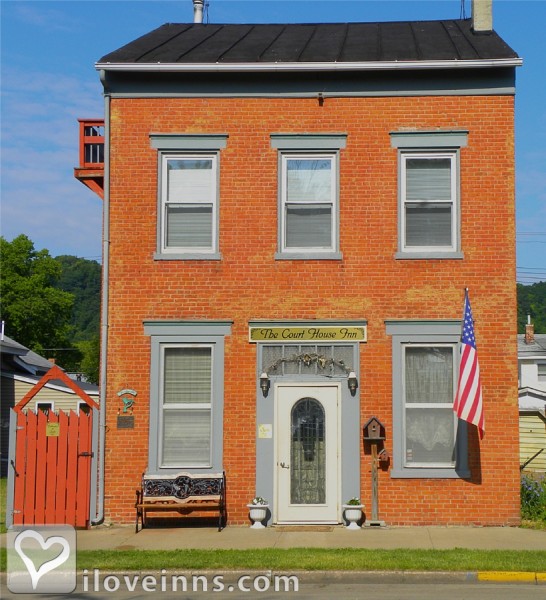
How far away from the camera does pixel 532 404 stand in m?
35.8

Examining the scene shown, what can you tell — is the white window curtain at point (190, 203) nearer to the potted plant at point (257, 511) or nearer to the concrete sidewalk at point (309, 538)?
the potted plant at point (257, 511)

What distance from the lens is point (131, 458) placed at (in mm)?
15312

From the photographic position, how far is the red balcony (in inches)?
669

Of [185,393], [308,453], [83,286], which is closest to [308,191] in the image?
[185,393]

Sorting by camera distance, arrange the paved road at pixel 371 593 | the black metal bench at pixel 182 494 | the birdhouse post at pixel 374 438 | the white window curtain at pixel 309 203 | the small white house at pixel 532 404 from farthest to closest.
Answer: the small white house at pixel 532 404
the white window curtain at pixel 309 203
the birdhouse post at pixel 374 438
the black metal bench at pixel 182 494
the paved road at pixel 371 593

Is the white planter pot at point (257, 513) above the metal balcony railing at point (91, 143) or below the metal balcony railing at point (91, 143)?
below

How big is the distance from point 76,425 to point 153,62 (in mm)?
6362

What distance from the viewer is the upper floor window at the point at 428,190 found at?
1555 centimetres

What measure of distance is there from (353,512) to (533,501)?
3.28 m

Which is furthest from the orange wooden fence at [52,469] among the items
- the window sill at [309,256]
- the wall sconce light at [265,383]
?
the window sill at [309,256]

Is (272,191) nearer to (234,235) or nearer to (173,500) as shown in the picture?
(234,235)

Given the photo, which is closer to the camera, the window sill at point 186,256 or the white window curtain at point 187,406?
→ the white window curtain at point 187,406

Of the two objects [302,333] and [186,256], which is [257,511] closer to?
[302,333]

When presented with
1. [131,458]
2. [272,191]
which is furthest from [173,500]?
[272,191]
